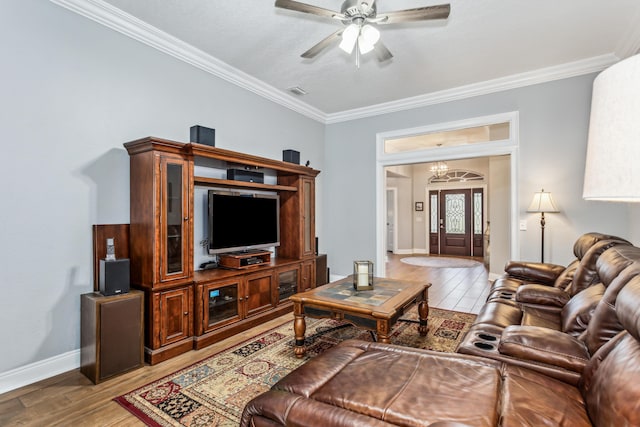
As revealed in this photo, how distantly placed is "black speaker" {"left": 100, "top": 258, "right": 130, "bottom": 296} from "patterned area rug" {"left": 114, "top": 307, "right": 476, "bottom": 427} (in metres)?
0.78

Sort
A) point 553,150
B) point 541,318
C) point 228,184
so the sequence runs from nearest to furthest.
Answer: point 541,318
point 228,184
point 553,150

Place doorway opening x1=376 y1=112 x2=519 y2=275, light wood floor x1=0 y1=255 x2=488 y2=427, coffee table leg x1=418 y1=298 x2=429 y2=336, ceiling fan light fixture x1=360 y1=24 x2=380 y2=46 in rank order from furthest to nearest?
1. doorway opening x1=376 y1=112 x2=519 y2=275
2. coffee table leg x1=418 y1=298 x2=429 y2=336
3. ceiling fan light fixture x1=360 y1=24 x2=380 y2=46
4. light wood floor x1=0 y1=255 x2=488 y2=427

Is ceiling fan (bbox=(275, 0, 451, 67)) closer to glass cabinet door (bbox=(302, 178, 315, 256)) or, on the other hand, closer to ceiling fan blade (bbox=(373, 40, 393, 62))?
ceiling fan blade (bbox=(373, 40, 393, 62))

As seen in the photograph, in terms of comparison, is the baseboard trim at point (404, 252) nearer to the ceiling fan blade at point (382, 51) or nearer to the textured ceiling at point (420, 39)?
the textured ceiling at point (420, 39)

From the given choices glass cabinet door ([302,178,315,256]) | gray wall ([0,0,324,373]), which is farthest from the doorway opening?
gray wall ([0,0,324,373])

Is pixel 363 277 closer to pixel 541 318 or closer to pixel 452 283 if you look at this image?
pixel 541 318

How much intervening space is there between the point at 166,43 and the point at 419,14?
2.49 m

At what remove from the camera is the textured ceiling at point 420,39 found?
281 centimetres

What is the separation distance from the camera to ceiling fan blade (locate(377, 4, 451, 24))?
6.99ft

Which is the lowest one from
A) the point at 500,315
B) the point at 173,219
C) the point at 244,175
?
the point at 500,315

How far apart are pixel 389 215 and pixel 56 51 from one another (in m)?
9.54

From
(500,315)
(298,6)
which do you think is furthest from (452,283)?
(298,6)

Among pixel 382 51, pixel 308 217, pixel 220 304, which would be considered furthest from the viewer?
pixel 308 217

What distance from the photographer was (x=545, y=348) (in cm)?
165
